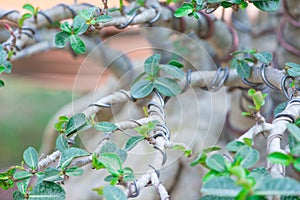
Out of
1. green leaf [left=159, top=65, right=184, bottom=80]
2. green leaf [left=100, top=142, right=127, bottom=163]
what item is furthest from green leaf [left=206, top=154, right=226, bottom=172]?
green leaf [left=159, top=65, right=184, bottom=80]

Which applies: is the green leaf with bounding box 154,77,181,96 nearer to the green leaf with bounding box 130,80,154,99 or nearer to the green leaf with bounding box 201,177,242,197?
the green leaf with bounding box 130,80,154,99

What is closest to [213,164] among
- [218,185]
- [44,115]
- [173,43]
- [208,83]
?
[218,185]

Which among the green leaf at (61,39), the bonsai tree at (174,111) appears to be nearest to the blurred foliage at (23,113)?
the bonsai tree at (174,111)

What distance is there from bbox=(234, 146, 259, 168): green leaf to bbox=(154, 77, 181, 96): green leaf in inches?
7.6

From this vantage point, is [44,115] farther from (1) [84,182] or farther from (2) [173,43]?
(2) [173,43]

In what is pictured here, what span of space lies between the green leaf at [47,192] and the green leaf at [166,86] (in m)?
0.18

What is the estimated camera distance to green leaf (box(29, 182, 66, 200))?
0.37 meters

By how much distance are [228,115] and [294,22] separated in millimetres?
247

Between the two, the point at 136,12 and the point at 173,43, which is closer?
the point at 136,12

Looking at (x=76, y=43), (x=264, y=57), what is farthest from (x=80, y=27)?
(x=264, y=57)

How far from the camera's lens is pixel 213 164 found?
306mm

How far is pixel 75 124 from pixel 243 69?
0.24 meters

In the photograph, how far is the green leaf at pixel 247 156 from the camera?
304 mm

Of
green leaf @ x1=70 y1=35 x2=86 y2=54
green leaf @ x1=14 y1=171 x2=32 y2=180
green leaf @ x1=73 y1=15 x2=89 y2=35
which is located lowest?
green leaf @ x1=14 y1=171 x2=32 y2=180
